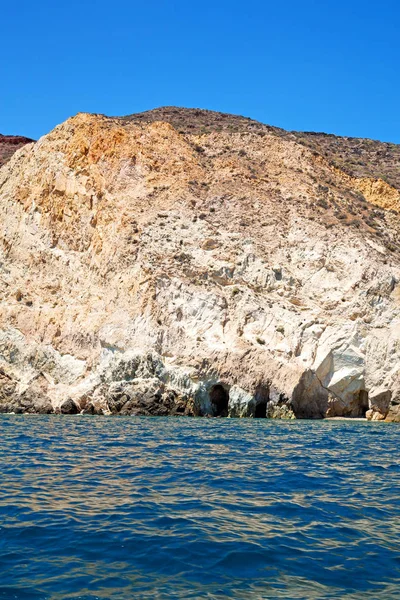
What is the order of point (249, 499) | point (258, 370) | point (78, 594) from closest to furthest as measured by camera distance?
point (78, 594) < point (249, 499) < point (258, 370)

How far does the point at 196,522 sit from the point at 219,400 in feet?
77.1

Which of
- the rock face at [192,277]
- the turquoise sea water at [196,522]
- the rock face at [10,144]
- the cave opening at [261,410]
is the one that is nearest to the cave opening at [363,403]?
the rock face at [192,277]

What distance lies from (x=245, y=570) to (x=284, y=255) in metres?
33.5

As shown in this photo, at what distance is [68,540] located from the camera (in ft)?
27.5

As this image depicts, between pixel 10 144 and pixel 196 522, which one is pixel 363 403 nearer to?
pixel 196 522

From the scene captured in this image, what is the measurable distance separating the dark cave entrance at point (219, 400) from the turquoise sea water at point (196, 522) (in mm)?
14745

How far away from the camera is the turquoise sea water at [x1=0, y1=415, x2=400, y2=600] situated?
7.05m

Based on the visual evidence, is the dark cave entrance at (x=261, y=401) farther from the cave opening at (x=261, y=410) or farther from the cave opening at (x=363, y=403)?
the cave opening at (x=363, y=403)

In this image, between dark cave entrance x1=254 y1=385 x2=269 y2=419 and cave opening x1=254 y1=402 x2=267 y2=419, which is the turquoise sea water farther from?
cave opening x1=254 y1=402 x2=267 y2=419

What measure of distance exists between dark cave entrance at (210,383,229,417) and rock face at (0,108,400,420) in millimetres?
66

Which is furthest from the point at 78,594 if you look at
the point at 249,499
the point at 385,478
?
the point at 385,478

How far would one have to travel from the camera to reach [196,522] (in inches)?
371

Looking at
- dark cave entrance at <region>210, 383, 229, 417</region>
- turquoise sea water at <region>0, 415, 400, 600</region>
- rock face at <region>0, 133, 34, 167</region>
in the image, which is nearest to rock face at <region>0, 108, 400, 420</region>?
dark cave entrance at <region>210, 383, 229, 417</region>

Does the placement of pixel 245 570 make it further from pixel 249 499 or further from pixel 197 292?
pixel 197 292
